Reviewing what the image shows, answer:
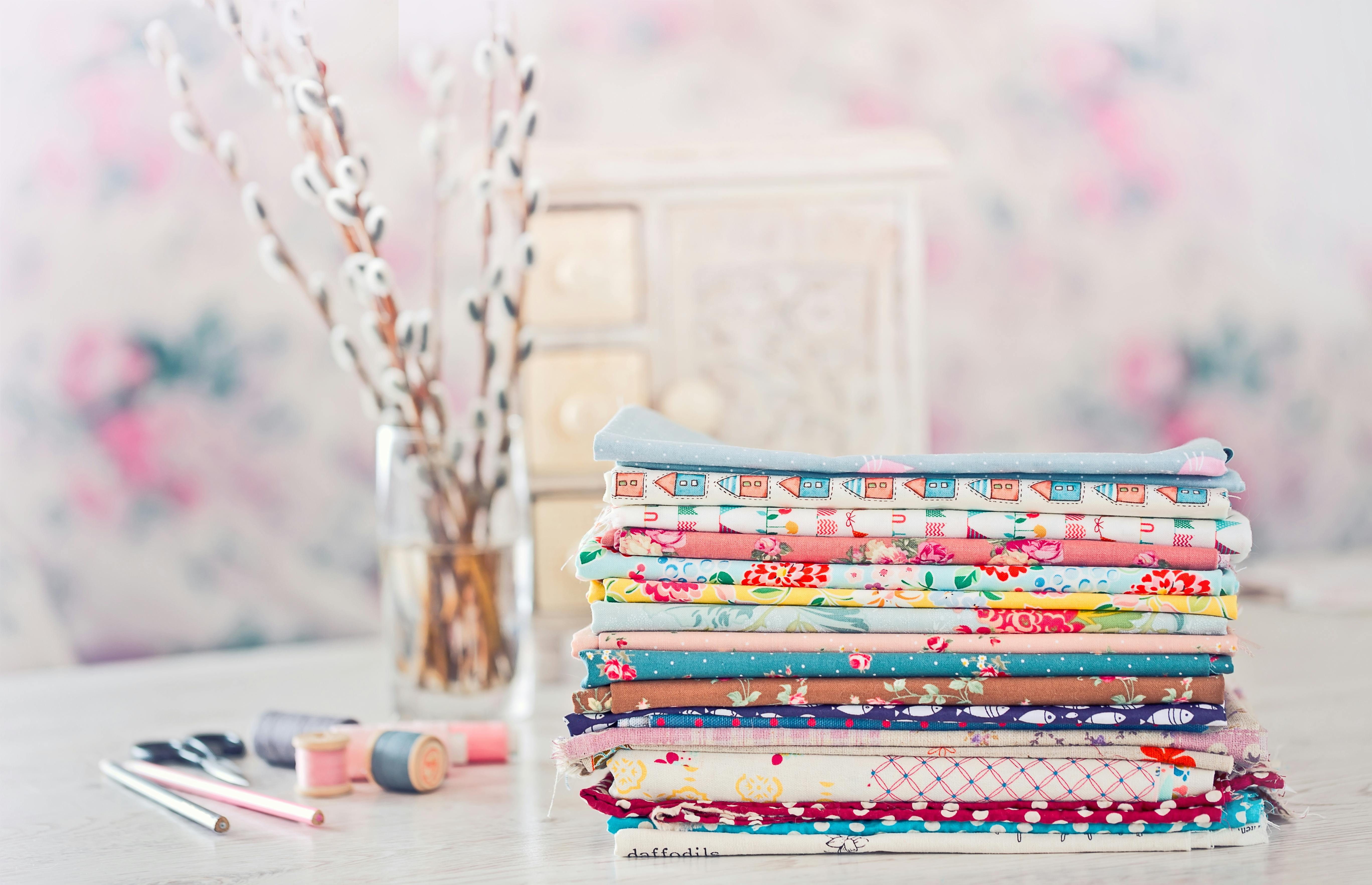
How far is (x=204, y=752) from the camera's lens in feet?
2.99

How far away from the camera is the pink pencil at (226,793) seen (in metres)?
0.77

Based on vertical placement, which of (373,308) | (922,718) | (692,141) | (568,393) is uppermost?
(692,141)

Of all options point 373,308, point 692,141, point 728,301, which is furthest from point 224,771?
point 692,141

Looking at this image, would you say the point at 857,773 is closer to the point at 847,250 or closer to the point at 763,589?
the point at 763,589

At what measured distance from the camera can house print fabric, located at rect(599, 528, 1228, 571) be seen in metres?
0.68

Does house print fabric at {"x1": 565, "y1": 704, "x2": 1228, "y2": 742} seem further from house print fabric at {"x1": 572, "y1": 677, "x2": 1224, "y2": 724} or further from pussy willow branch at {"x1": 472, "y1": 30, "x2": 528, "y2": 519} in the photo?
pussy willow branch at {"x1": 472, "y1": 30, "x2": 528, "y2": 519}

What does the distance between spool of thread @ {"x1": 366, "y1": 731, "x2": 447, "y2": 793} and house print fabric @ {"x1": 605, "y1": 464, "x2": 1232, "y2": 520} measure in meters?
0.27

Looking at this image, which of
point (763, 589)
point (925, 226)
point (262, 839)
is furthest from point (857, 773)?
point (925, 226)

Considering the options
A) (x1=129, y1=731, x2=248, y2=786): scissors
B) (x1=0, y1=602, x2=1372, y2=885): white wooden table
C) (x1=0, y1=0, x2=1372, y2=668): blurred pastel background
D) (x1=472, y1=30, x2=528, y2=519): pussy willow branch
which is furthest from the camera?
(x1=0, y1=0, x2=1372, y2=668): blurred pastel background

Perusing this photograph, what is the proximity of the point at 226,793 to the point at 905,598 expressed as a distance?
0.50m

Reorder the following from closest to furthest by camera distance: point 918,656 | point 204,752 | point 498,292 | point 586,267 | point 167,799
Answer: point 918,656, point 167,799, point 204,752, point 498,292, point 586,267

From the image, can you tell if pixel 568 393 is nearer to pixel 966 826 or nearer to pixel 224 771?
pixel 224 771

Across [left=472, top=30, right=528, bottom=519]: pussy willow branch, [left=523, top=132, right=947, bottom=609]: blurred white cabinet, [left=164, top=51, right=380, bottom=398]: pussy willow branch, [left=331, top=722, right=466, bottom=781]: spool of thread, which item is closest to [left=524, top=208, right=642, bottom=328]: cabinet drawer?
[left=523, top=132, right=947, bottom=609]: blurred white cabinet

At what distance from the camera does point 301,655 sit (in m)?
1.45
